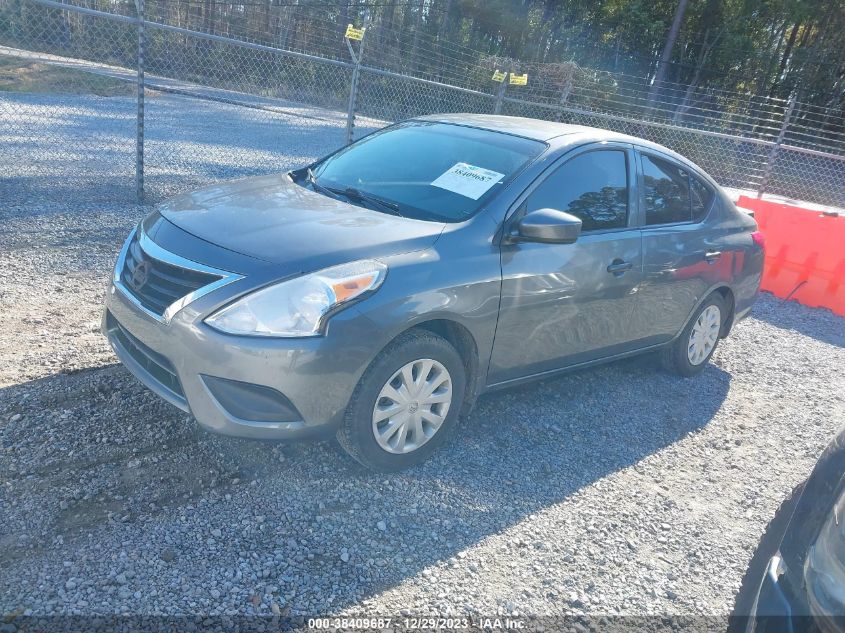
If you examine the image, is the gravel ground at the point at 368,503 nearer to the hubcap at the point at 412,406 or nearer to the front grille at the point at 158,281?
the hubcap at the point at 412,406

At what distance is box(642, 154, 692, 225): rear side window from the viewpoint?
463cm

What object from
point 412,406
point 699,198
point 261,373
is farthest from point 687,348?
point 261,373

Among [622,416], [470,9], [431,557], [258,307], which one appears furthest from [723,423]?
[470,9]

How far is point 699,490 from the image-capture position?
153 inches

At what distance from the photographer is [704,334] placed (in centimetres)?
537

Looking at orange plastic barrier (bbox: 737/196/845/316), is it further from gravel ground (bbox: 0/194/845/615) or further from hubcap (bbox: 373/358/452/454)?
hubcap (bbox: 373/358/452/454)

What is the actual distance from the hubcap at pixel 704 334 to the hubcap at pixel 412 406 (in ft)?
8.43

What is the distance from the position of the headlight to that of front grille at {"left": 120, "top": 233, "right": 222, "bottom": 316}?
222 mm

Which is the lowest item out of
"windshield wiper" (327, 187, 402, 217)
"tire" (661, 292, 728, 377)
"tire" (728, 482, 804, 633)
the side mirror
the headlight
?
"tire" (661, 292, 728, 377)

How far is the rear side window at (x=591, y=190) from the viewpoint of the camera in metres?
3.97

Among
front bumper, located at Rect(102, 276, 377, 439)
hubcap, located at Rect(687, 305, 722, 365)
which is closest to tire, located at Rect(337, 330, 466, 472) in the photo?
front bumper, located at Rect(102, 276, 377, 439)

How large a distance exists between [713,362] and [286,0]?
17452 millimetres

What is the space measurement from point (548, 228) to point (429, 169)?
36.2 inches

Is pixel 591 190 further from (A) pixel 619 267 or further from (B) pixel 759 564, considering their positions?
(B) pixel 759 564
